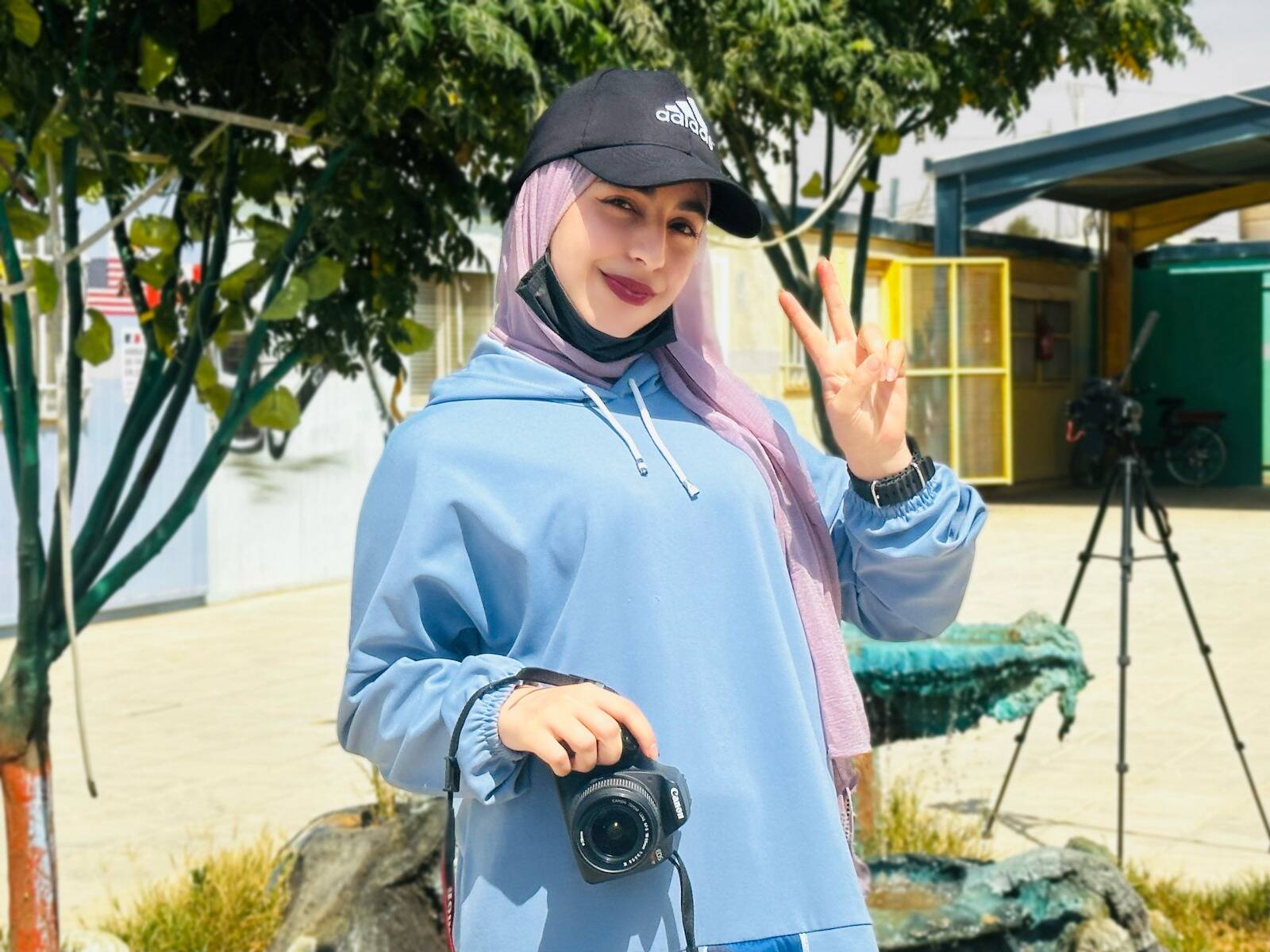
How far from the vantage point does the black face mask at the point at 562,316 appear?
2.04 meters

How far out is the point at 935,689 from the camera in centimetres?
483

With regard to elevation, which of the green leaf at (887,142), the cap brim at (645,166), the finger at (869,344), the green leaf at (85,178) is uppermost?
the green leaf at (887,142)

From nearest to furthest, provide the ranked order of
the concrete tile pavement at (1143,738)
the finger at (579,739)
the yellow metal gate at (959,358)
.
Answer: the finger at (579,739) → the concrete tile pavement at (1143,738) → the yellow metal gate at (959,358)

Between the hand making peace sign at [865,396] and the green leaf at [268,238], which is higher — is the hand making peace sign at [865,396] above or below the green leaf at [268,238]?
below

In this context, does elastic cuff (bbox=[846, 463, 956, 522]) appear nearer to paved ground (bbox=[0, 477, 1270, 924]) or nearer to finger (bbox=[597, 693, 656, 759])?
finger (bbox=[597, 693, 656, 759])

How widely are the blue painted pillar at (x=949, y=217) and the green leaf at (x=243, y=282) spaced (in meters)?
16.7

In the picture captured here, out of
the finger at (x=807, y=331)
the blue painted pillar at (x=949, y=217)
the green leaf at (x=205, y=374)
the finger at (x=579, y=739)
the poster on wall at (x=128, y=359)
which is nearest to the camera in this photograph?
the finger at (x=579, y=739)

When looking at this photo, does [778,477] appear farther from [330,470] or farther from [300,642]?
[330,470]

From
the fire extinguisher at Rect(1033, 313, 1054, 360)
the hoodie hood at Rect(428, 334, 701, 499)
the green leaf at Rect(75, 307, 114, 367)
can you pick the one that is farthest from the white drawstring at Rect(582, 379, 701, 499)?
the fire extinguisher at Rect(1033, 313, 1054, 360)

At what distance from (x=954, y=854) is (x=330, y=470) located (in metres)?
9.81

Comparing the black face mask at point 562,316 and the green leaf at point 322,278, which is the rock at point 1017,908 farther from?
the black face mask at point 562,316

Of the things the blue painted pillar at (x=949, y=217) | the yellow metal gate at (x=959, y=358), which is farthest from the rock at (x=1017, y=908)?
the blue painted pillar at (x=949, y=217)

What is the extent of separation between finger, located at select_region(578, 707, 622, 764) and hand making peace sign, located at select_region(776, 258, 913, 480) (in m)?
0.50

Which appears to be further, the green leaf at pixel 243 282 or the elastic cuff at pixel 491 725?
the green leaf at pixel 243 282
